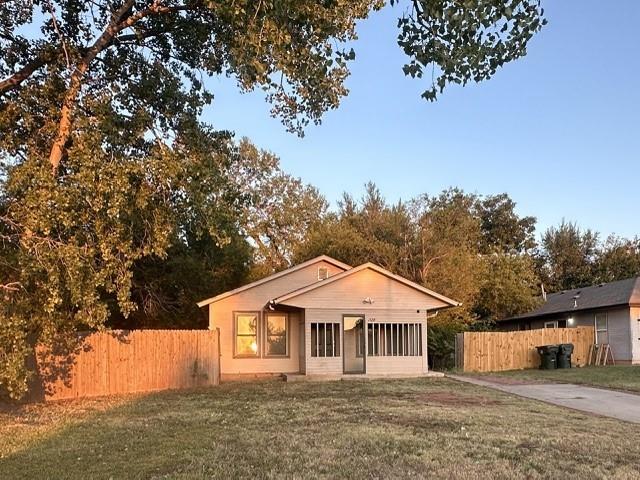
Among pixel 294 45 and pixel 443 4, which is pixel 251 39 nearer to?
pixel 294 45

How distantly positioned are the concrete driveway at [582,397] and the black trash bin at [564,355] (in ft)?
21.8

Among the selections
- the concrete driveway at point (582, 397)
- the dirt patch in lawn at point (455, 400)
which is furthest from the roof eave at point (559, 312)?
the dirt patch in lawn at point (455, 400)

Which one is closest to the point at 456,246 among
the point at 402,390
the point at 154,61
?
the point at 402,390

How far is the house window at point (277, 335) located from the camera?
21.8 metres

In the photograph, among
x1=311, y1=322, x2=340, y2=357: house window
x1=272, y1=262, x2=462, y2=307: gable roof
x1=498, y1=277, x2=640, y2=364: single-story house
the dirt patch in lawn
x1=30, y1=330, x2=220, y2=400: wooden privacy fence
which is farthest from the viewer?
x1=498, y1=277, x2=640, y2=364: single-story house

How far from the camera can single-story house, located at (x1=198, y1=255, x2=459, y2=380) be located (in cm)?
2092

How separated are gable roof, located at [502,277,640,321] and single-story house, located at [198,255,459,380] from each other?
8.91 meters

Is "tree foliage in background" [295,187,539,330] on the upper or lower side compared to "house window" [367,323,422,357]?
upper

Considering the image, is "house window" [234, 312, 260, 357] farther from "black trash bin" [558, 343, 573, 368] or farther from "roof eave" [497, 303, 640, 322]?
"roof eave" [497, 303, 640, 322]

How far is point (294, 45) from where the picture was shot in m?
8.56

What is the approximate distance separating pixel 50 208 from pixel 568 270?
4608 centimetres

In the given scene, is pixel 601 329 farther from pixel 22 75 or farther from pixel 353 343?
pixel 22 75

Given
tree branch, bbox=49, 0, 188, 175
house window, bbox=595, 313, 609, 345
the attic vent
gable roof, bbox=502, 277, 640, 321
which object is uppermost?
tree branch, bbox=49, 0, 188, 175

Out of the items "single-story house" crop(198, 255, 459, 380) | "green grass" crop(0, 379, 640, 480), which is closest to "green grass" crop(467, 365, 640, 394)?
"single-story house" crop(198, 255, 459, 380)
